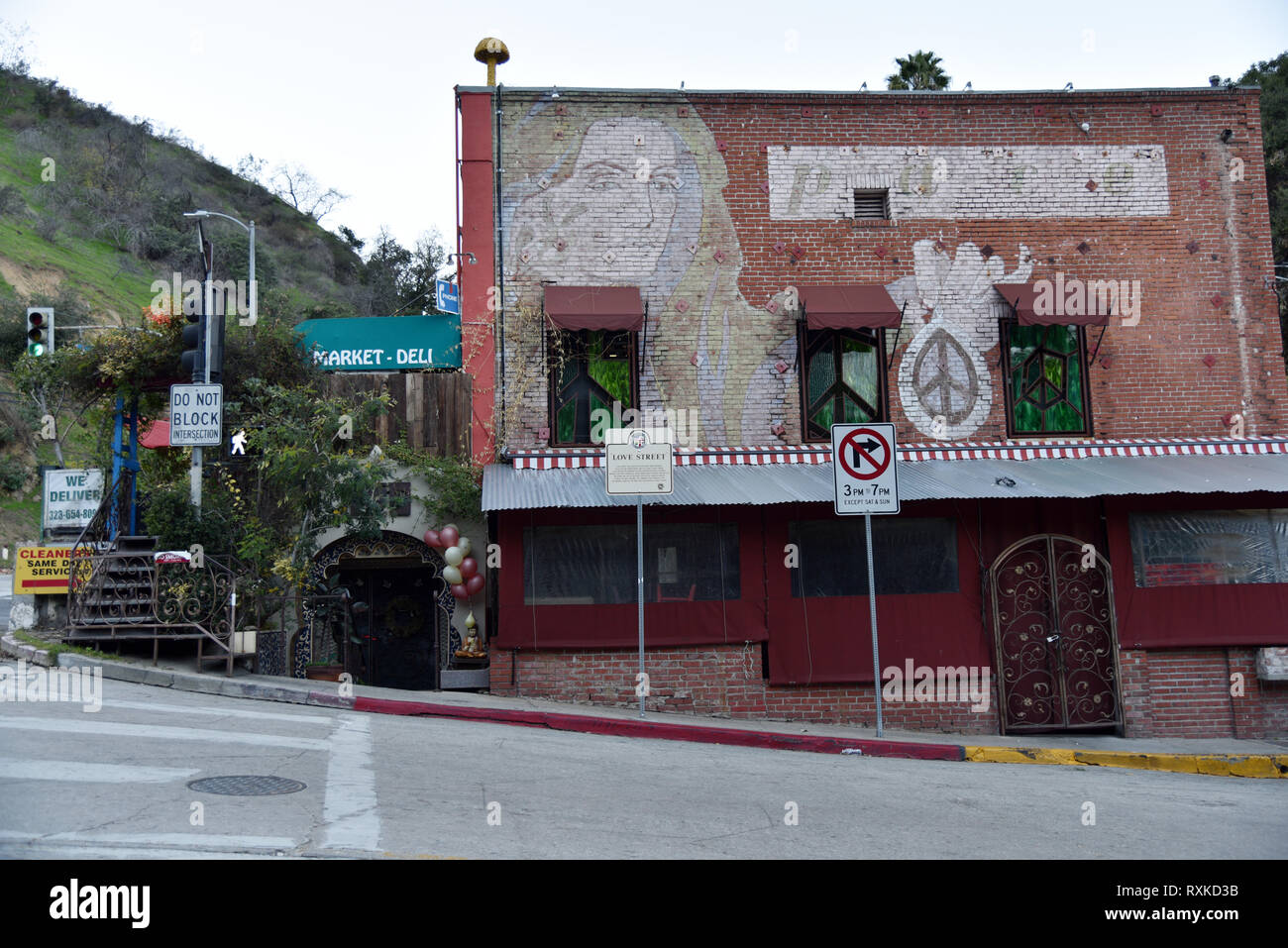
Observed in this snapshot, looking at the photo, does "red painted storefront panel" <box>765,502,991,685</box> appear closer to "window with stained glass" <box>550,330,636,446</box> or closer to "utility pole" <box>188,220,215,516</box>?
"window with stained glass" <box>550,330,636,446</box>

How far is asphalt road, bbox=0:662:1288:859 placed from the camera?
5988 mm

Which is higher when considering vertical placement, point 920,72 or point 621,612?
point 920,72

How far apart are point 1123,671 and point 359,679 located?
10.4 meters

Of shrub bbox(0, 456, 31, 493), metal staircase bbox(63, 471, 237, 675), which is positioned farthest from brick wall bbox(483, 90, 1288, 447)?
shrub bbox(0, 456, 31, 493)

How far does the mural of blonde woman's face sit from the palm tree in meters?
17.8

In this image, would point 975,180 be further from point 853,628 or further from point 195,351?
point 195,351

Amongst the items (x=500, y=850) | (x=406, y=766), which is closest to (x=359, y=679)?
(x=406, y=766)

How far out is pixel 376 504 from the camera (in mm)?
13484

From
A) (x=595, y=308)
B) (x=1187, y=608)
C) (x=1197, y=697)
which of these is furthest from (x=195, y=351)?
(x=1197, y=697)

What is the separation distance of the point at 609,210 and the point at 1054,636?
831 cm

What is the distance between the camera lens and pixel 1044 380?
48.9ft

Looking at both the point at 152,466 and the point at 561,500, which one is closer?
the point at 561,500

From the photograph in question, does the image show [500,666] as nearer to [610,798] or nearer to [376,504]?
[376,504]

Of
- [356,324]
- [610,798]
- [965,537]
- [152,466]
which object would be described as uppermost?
[356,324]
